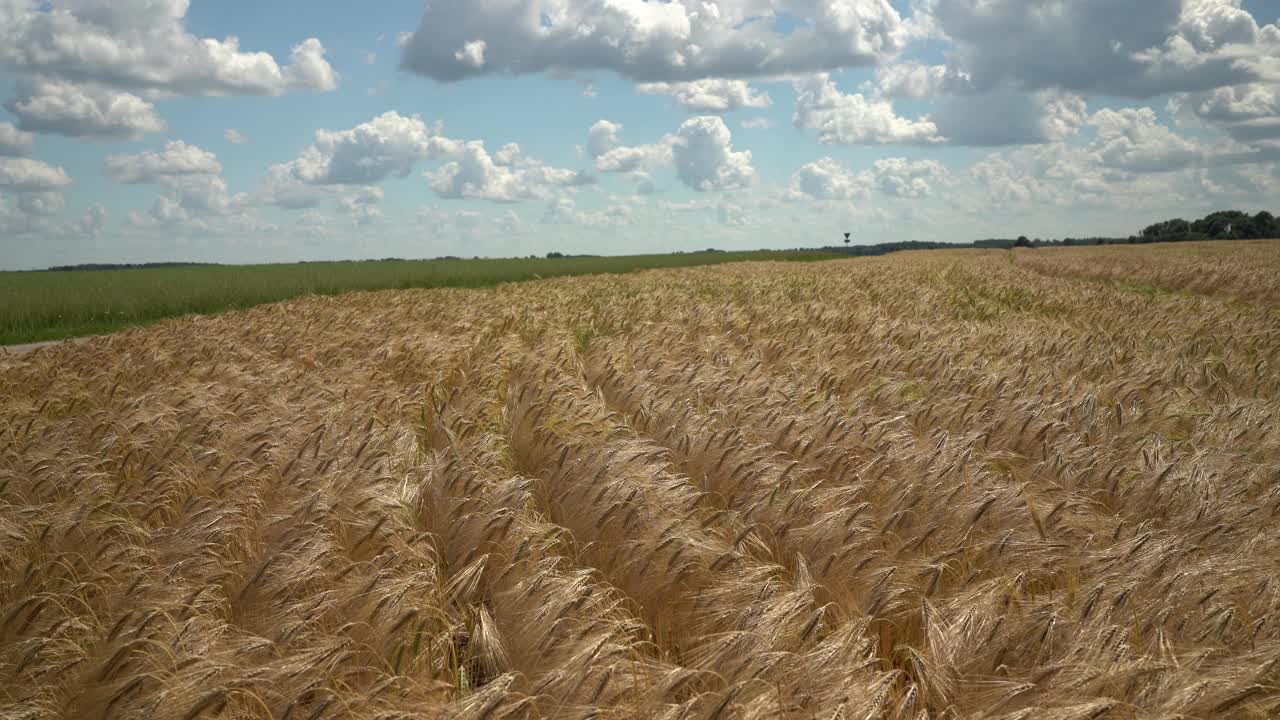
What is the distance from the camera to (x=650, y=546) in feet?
9.48

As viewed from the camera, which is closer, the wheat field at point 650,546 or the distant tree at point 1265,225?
the wheat field at point 650,546

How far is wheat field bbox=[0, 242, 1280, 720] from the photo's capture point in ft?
6.59

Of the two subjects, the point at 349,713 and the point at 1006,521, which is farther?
the point at 1006,521

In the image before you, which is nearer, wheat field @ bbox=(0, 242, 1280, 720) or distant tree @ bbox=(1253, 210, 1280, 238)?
wheat field @ bbox=(0, 242, 1280, 720)

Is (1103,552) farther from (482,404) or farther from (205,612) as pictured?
(482,404)

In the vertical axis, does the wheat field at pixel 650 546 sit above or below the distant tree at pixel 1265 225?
below

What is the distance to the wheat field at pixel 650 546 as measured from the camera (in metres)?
2.01

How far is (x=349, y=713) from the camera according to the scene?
190cm

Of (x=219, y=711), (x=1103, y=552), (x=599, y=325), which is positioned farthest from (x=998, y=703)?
(x=599, y=325)

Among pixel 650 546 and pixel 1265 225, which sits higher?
pixel 1265 225

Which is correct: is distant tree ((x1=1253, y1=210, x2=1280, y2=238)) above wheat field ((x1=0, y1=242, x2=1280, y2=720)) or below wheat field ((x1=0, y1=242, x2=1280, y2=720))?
above

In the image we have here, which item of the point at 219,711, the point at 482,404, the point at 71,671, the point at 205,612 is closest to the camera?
the point at 219,711

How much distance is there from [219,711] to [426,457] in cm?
240

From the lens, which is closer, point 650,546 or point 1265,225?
point 650,546
